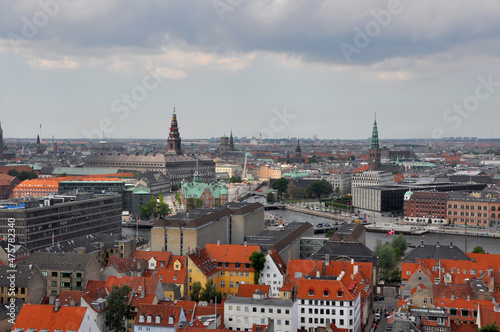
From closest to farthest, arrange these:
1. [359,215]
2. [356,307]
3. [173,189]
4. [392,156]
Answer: [356,307] < [359,215] < [173,189] < [392,156]

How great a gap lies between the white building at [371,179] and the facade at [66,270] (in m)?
72.1

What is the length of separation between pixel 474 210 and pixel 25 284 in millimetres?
54537

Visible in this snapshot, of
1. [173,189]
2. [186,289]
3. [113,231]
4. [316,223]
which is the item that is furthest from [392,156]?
[186,289]

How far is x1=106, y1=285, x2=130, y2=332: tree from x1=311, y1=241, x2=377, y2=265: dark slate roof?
1323 cm

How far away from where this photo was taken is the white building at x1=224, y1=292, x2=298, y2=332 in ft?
89.9

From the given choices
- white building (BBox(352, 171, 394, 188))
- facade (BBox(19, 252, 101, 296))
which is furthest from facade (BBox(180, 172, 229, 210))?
facade (BBox(19, 252, 101, 296))

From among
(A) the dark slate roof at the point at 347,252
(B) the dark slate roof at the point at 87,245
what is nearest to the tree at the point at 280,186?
(B) the dark slate roof at the point at 87,245

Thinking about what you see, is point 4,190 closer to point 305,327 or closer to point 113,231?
point 113,231

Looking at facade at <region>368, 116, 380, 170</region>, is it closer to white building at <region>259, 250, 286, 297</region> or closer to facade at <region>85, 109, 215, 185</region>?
facade at <region>85, 109, 215, 185</region>

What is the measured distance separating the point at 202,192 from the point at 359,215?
2005cm

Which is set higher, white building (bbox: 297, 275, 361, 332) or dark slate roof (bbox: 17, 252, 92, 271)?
dark slate roof (bbox: 17, 252, 92, 271)

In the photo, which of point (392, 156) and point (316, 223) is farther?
point (392, 156)

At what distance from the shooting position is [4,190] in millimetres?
85875

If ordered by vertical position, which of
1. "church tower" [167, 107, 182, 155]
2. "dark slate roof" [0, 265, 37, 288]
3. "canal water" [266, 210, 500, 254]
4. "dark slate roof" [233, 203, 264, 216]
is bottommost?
"canal water" [266, 210, 500, 254]
